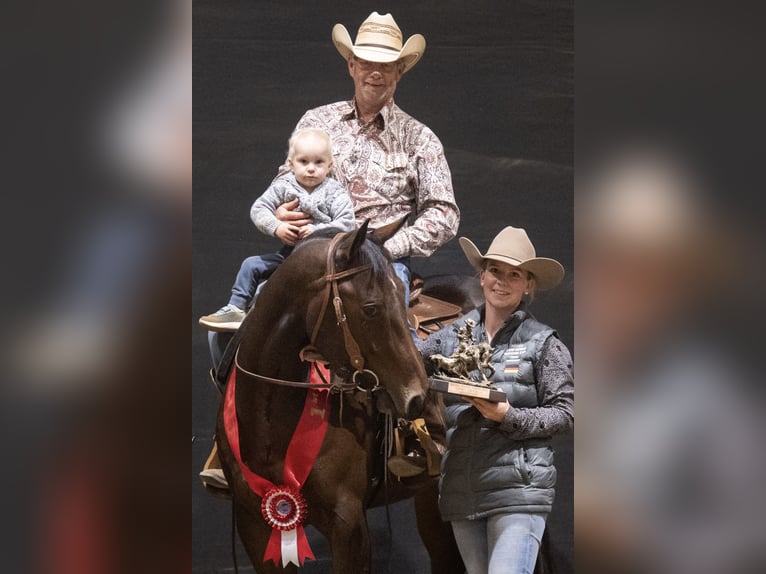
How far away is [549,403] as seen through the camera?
14.2 feet

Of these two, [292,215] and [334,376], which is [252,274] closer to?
[292,215]

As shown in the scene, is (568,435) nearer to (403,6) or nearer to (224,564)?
(224,564)

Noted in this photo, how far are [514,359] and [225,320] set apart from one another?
3.88ft

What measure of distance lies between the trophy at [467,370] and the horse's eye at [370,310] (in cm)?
28

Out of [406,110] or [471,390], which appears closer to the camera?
[471,390]

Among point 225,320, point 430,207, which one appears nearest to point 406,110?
point 430,207

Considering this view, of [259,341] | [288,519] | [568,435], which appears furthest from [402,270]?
[568,435]

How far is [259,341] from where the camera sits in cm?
460

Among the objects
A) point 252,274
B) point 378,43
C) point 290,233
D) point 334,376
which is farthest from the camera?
point 378,43

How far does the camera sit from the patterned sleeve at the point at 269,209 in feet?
15.7

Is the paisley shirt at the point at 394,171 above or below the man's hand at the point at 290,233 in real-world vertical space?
above

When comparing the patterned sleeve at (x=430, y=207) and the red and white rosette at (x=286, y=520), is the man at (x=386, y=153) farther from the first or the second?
the red and white rosette at (x=286, y=520)

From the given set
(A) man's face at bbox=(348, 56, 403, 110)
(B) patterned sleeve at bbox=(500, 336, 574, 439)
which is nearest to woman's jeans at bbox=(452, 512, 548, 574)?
(B) patterned sleeve at bbox=(500, 336, 574, 439)

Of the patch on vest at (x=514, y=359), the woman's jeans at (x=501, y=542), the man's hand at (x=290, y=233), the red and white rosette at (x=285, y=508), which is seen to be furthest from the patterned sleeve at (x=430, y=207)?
the woman's jeans at (x=501, y=542)
